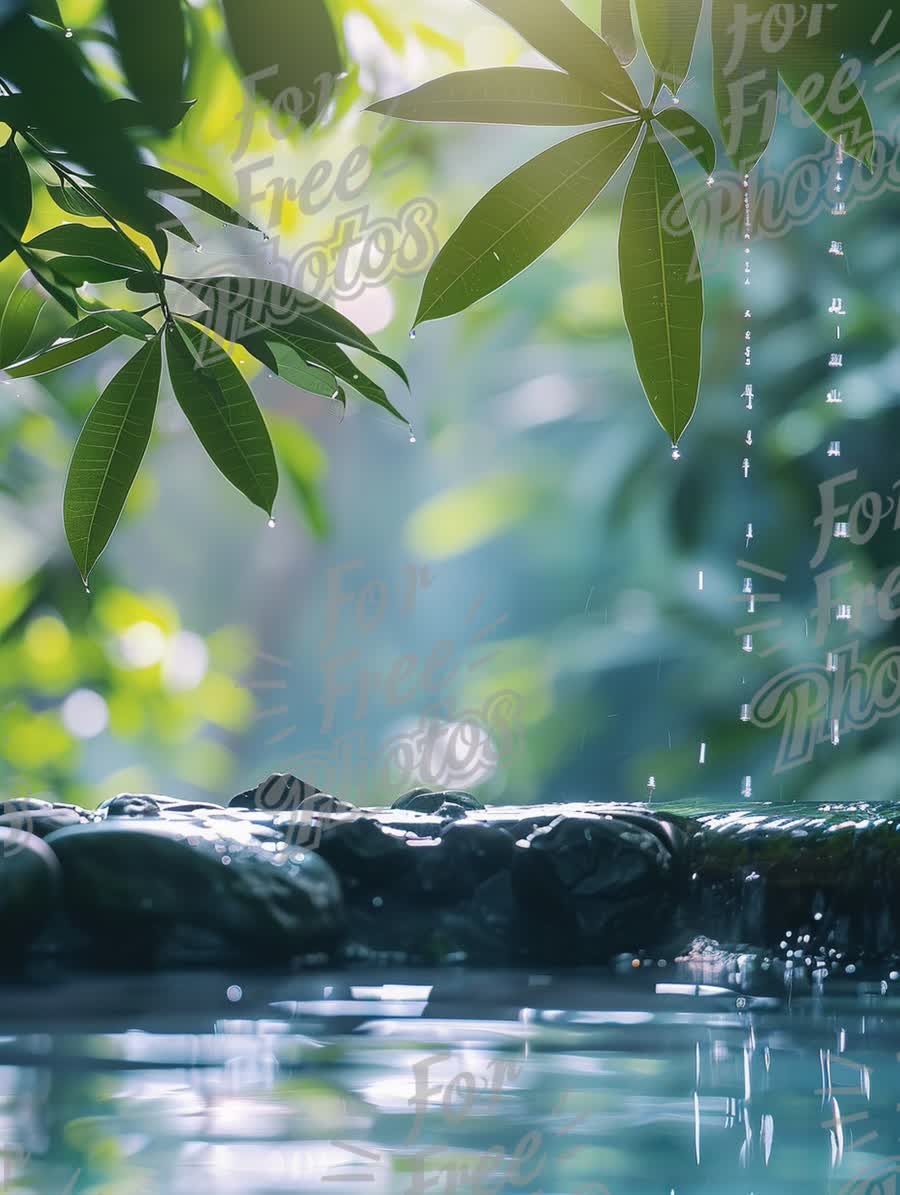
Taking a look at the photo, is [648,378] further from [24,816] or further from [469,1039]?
[24,816]

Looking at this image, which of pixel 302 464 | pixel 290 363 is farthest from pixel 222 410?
pixel 302 464

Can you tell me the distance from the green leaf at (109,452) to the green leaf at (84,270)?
0.05 m

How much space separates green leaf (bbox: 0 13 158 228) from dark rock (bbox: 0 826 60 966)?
1.43m

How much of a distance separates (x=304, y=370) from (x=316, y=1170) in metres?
0.51

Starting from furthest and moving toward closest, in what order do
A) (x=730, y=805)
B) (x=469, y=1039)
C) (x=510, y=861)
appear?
(x=730, y=805) < (x=510, y=861) < (x=469, y=1039)

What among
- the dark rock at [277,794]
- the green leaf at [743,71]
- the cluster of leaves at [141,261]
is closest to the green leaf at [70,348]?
the cluster of leaves at [141,261]

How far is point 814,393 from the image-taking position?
16.7 ft

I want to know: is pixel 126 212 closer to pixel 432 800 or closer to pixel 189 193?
pixel 189 193

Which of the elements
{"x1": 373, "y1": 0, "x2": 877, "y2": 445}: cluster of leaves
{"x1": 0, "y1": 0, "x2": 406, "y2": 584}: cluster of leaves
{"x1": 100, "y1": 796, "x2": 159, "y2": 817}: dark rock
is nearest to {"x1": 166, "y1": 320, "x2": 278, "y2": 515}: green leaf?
{"x1": 0, "y1": 0, "x2": 406, "y2": 584}: cluster of leaves

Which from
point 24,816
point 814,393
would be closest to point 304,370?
point 24,816

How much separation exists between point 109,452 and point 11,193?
0.16m

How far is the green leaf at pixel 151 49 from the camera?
0.51 metres

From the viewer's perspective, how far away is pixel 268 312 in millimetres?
650

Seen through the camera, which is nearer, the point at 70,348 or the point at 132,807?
the point at 70,348
